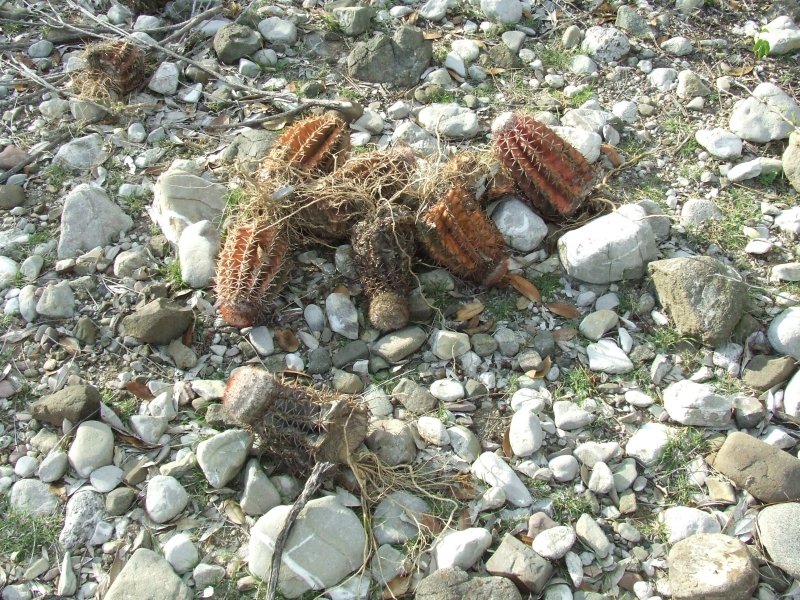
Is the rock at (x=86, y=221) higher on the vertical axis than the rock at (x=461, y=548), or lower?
higher

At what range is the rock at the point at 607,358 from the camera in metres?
3.24

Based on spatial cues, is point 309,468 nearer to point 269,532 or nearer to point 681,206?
point 269,532

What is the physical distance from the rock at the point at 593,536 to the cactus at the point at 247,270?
1589mm

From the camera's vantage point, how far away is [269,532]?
2666 millimetres

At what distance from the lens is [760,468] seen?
111 inches

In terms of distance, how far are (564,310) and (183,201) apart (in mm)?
1910

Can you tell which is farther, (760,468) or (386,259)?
(386,259)

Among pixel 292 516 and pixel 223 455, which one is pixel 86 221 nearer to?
pixel 223 455

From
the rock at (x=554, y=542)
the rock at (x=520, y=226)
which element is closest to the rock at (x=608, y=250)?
the rock at (x=520, y=226)

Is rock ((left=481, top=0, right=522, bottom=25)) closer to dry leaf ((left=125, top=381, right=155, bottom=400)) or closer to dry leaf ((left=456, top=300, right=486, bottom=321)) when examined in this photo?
dry leaf ((left=456, top=300, right=486, bottom=321))

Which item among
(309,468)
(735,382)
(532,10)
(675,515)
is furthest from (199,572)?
(532,10)

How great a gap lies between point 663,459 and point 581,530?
0.48 metres

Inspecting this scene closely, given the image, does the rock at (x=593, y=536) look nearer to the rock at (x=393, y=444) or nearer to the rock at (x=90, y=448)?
the rock at (x=393, y=444)

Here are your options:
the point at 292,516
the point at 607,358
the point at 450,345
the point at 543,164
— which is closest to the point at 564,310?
the point at 607,358
